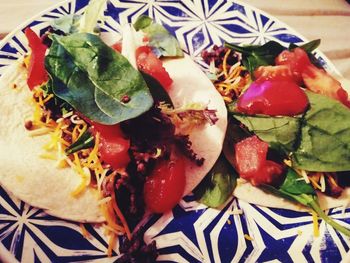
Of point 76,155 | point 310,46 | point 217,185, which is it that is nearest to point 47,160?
point 76,155

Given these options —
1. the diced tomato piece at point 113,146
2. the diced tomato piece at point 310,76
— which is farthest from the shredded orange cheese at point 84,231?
the diced tomato piece at point 310,76

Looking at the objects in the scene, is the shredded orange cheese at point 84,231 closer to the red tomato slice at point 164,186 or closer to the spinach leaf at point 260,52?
the red tomato slice at point 164,186

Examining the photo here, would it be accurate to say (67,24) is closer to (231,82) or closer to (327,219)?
(231,82)

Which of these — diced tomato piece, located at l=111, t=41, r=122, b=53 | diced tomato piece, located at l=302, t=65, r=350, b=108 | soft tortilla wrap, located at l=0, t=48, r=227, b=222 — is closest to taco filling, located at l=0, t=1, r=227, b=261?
soft tortilla wrap, located at l=0, t=48, r=227, b=222

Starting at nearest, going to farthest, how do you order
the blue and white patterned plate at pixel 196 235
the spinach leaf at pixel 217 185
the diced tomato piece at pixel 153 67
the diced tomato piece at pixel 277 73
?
the blue and white patterned plate at pixel 196 235
the spinach leaf at pixel 217 185
the diced tomato piece at pixel 153 67
the diced tomato piece at pixel 277 73

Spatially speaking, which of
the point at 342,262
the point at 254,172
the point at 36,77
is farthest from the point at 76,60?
the point at 342,262

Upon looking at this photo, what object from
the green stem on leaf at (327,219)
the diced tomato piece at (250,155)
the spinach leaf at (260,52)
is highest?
the spinach leaf at (260,52)
